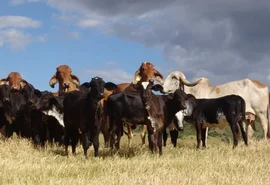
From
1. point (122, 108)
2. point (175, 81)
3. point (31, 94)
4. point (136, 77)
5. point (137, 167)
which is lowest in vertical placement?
point (137, 167)

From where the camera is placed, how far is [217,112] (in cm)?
1319

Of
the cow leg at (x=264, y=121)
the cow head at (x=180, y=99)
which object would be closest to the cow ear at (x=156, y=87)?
the cow head at (x=180, y=99)

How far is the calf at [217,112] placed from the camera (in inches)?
512

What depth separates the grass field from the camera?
723 centimetres

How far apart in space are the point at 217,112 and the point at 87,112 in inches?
165

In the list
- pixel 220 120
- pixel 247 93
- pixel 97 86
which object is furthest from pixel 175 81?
pixel 97 86

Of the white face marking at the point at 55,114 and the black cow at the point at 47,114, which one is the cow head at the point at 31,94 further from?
the white face marking at the point at 55,114

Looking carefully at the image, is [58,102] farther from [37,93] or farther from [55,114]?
[37,93]

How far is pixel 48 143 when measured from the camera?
499 inches

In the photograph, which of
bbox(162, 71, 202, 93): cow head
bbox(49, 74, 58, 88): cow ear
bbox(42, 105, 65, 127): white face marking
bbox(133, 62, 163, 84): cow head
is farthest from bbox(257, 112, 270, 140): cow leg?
bbox(42, 105, 65, 127): white face marking

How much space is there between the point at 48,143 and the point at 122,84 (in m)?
3.30

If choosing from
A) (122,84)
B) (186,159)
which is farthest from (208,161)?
(122,84)

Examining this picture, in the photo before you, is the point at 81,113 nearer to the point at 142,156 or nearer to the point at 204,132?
the point at 142,156

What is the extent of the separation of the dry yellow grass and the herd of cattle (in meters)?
0.67
